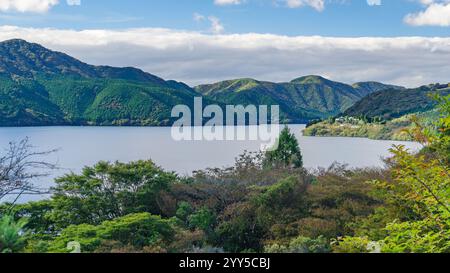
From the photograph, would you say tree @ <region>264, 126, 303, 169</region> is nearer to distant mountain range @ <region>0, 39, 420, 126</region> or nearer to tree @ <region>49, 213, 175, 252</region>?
tree @ <region>49, 213, 175, 252</region>

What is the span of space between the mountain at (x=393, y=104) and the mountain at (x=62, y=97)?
4521cm

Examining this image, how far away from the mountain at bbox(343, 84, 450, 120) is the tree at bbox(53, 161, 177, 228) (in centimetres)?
9892

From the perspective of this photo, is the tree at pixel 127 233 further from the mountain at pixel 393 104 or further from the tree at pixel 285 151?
the mountain at pixel 393 104

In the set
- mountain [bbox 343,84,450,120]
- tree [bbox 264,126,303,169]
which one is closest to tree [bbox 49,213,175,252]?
tree [bbox 264,126,303,169]

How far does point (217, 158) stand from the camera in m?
42.8

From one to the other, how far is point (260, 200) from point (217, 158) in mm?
28113

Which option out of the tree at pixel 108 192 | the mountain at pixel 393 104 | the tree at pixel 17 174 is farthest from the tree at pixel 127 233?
the mountain at pixel 393 104

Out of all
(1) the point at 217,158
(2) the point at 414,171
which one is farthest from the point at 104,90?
(2) the point at 414,171

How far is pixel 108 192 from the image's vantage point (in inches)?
603

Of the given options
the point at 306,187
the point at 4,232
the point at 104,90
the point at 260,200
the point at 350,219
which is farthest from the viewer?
the point at 104,90

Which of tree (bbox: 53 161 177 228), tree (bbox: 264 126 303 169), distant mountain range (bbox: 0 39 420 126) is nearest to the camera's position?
tree (bbox: 53 161 177 228)

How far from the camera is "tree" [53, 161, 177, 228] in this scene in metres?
14.1

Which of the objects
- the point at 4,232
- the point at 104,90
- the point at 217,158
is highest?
the point at 104,90

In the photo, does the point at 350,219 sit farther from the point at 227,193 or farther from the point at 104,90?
the point at 104,90
